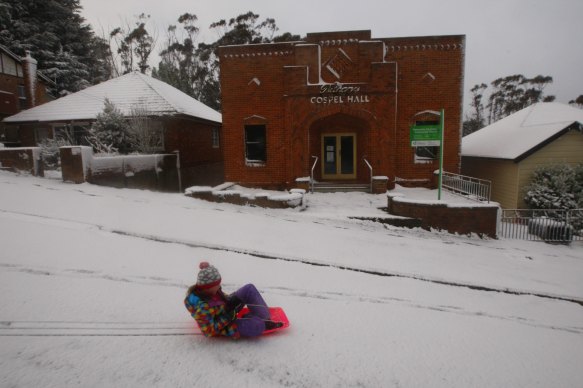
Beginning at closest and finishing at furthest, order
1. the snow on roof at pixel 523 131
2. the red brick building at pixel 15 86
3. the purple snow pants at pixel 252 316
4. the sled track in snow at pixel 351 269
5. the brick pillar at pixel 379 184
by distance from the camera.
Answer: the purple snow pants at pixel 252 316, the sled track in snow at pixel 351 269, the brick pillar at pixel 379 184, the snow on roof at pixel 523 131, the red brick building at pixel 15 86

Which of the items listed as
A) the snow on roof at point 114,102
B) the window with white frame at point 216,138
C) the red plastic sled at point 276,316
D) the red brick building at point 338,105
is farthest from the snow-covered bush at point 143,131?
the red plastic sled at point 276,316

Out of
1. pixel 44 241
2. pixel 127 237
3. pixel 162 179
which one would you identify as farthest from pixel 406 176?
pixel 44 241

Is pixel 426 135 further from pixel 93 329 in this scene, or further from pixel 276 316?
pixel 93 329

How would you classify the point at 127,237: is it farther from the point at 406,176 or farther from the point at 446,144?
the point at 446,144

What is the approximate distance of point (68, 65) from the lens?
99.5ft

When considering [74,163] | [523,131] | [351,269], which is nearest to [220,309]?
[351,269]

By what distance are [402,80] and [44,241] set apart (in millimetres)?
14573

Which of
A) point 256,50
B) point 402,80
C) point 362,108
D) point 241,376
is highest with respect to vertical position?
point 256,50

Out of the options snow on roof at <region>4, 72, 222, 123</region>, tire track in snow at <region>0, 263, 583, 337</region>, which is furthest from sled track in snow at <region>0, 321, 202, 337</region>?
snow on roof at <region>4, 72, 222, 123</region>

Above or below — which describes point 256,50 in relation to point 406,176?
above

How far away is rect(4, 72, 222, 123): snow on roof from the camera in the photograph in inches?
703

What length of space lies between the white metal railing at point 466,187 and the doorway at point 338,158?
4205 millimetres

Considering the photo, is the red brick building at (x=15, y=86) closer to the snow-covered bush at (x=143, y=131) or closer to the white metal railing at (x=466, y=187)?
the snow-covered bush at (x=143, y=131)

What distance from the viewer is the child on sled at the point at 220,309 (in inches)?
141
